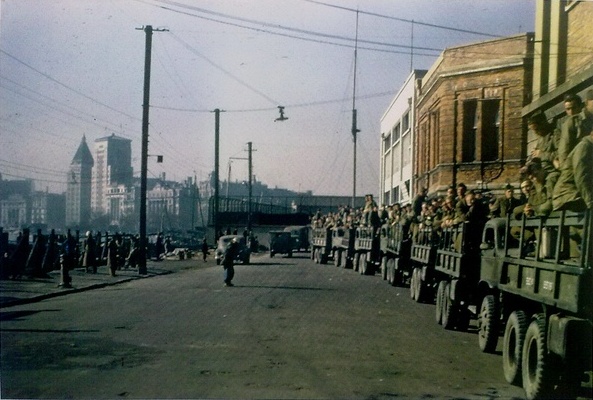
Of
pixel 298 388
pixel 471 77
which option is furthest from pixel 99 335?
pixel 471 77

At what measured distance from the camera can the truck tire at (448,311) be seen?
13.0 m

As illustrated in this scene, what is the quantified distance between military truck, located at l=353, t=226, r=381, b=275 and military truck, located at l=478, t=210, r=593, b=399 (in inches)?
701

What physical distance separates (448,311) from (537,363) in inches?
237

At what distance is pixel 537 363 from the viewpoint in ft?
23.4

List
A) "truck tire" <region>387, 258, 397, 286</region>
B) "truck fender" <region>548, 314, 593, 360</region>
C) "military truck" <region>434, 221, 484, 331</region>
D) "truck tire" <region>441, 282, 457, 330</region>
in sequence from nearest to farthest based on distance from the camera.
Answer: "truck fender" <region>548, 314, 593, 360</region>
"military truck" <region>434, 221, 484, 331</region>
"truck tire" <region>441, 282, 457, 330</region>
"truck tire" <region>387, 258, 397, 286</region>

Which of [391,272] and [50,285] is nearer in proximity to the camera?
[50,285]

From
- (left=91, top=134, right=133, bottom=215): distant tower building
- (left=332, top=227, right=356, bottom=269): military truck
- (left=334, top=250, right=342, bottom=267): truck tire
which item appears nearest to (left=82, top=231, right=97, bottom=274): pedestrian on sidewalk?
(left=332, top=227, right=356, bottom=269): military truck

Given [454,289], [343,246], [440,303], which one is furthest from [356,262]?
[454,289]

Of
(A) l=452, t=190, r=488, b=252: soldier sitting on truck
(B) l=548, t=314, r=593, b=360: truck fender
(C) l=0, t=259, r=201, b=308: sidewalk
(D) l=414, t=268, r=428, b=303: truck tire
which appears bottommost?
(C) l=0, t=259, r=201, b=308: sidewalk

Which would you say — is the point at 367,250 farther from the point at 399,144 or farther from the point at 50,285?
the point at 399,144

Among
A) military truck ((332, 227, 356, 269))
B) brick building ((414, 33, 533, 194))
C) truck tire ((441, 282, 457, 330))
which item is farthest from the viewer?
military truck ((332, 227, 356, 269))

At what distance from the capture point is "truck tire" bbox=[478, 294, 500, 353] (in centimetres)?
1027

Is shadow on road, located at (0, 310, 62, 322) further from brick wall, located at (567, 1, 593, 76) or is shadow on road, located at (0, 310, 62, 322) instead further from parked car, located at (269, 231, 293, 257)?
parked car, located at (269, 231, 293, 257)

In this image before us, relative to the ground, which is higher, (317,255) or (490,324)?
(490,324)
